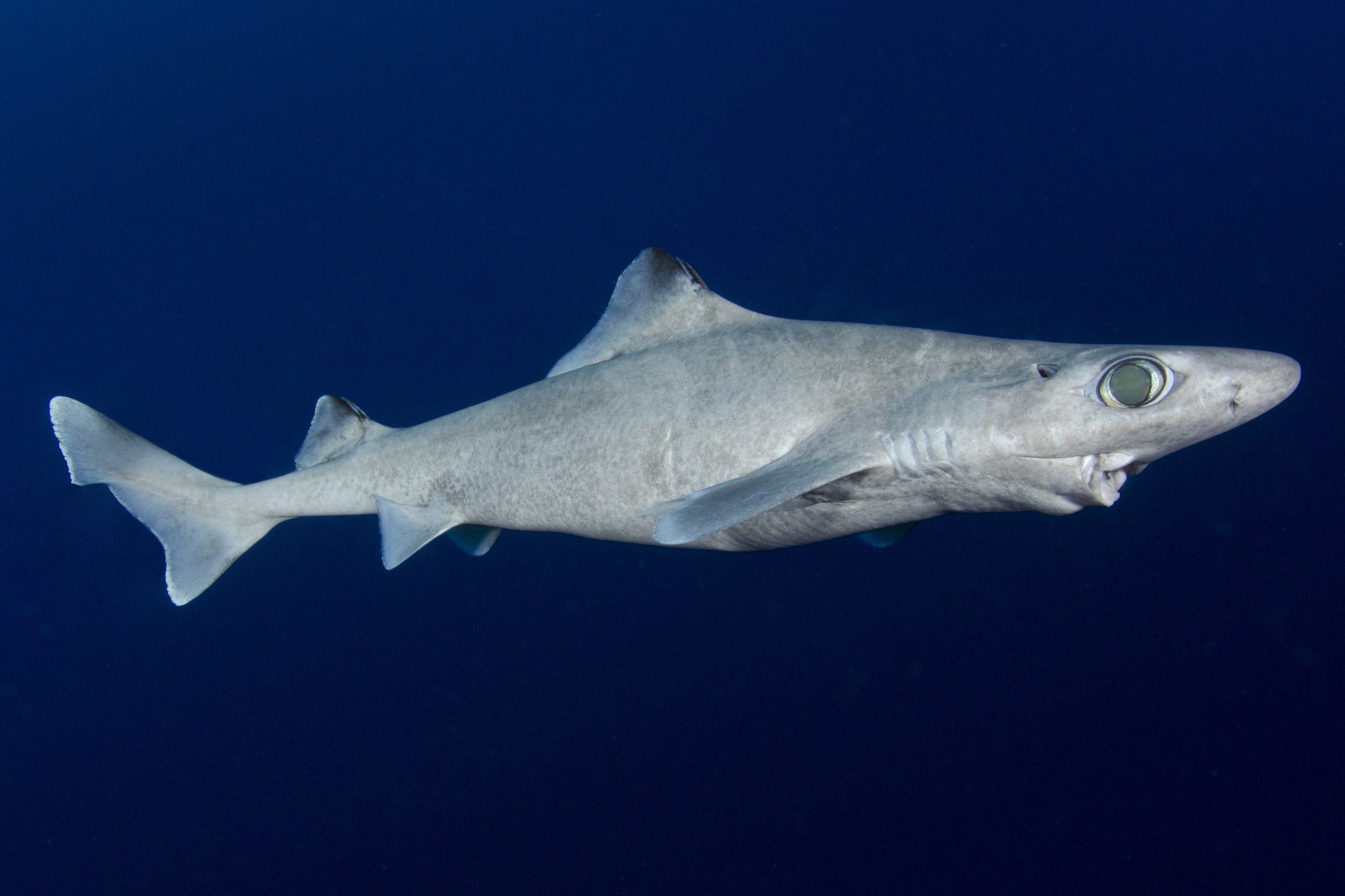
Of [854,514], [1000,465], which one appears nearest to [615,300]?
[854,514]

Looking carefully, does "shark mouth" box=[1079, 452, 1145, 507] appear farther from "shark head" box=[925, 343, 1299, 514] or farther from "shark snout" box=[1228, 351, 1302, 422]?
"shark snout" box=[1228, 351, 1302, 422]

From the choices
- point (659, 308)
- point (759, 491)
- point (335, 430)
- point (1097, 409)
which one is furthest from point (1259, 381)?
point (335, 430)

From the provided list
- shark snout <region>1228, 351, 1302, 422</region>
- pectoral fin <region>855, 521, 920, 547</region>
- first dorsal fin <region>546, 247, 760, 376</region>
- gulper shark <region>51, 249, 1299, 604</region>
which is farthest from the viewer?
pectoral fin <region>855, 521, 920, 547</region>

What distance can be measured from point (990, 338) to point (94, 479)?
4.96 m

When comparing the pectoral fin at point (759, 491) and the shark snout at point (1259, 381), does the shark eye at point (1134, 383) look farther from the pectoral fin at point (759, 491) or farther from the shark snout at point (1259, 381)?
the pectoral fin at point (759, 491)

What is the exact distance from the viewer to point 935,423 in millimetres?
3029

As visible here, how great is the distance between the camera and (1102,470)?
2.85 meters

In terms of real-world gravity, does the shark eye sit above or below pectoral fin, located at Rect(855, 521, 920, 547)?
above

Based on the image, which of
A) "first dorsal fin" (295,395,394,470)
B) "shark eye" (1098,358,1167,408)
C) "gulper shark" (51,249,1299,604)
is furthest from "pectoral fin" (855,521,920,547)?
"first dorsal fin" (295,395,394,470)

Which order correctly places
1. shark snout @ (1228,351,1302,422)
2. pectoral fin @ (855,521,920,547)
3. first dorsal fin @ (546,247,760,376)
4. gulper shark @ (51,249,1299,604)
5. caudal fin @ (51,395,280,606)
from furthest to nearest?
caudal fin @ (51,395,280,606) → pectoral fin @ (855,521,920,547) → first dorsal fin @ (546,247,760,376) → gulper shark @ (51,249,1299,604) → shark snout @ (1228,351,1302,422)

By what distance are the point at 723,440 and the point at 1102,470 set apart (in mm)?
1491

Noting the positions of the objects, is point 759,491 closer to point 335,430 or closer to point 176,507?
point 335,430

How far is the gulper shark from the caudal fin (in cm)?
1

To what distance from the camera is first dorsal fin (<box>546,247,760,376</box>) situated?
397 centimetres
